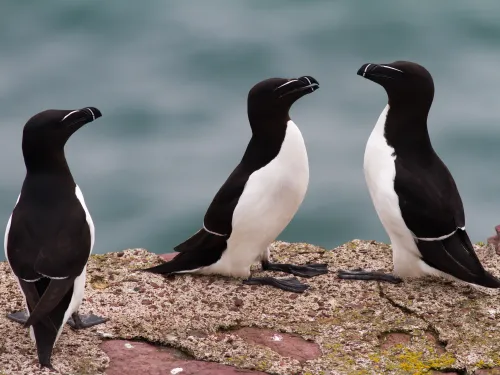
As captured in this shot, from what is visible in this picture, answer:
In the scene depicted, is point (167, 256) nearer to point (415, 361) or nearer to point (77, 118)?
point (77, 118)

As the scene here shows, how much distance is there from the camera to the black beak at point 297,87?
274 inches

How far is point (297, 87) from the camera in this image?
274 inches

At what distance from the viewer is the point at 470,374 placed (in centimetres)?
629

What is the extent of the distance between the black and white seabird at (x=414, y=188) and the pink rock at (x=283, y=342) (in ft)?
3.38

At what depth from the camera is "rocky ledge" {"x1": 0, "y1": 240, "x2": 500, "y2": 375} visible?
6.30 m

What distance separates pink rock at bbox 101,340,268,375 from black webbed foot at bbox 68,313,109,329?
195 millimetres

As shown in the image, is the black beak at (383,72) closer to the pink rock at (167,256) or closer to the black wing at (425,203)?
the black wing at (425,203)

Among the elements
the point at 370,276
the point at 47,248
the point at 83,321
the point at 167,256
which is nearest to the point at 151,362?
the point at 83,321

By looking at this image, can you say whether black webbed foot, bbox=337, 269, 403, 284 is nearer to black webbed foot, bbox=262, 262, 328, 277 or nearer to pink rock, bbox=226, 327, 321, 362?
black webbed foot, bbox=262, 262, 328, 277

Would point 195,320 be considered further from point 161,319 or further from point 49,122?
point 49,122

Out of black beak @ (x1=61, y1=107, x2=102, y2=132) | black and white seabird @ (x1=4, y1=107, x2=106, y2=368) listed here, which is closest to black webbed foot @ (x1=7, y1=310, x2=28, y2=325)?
black and white seabird @ (x1=4, y1=107, x2=106, y2=368)

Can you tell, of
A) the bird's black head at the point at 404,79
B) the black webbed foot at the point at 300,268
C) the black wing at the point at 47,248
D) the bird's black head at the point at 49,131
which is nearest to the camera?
the black wing at the point at 47,248

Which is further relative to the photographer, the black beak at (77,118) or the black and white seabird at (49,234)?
the black beak at (77,118)

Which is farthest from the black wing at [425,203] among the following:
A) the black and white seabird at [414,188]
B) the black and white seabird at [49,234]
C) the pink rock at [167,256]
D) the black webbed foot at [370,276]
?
the black and white seabird at [49,234]
